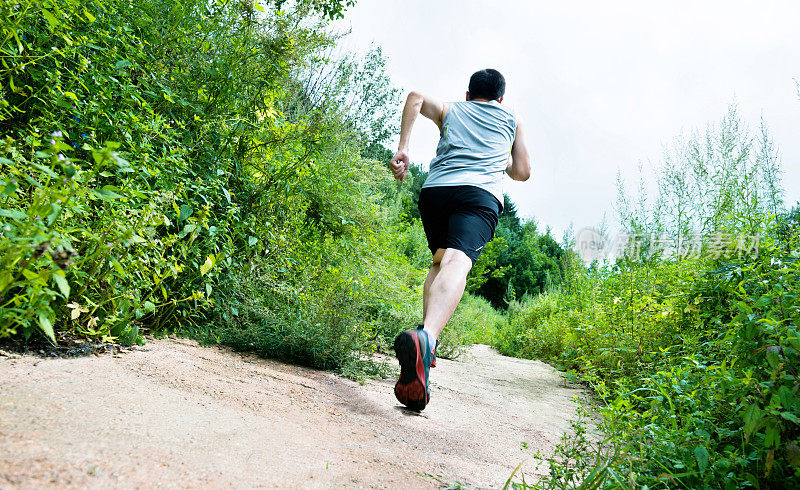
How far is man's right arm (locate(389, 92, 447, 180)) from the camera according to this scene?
8.41ft

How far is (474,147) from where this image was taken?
8.82ft

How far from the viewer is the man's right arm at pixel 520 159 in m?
3.01

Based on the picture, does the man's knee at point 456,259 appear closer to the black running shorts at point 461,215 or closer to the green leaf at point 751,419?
the black running shorts at point 461,215

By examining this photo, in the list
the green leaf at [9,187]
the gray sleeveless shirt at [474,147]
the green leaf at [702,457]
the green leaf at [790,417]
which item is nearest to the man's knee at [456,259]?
the gray sleeveless shirt at [474,147]

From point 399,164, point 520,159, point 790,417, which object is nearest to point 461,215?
point 399,164

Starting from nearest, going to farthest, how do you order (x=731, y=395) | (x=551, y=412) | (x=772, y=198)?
(x=731, y=395) < (x=551, y=412) < (x=772, y=198)

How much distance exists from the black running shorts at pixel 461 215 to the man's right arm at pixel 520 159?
1.59 ft

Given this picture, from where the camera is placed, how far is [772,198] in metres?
3.55

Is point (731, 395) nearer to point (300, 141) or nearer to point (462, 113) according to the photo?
point (462, 113)

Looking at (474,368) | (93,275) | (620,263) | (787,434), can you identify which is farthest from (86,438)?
(474,368)

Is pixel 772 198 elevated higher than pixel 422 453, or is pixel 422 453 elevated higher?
pixel 772 198

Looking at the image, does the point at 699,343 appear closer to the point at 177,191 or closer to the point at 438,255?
the point at 438,255

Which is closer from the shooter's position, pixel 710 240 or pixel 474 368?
pixel 710 240

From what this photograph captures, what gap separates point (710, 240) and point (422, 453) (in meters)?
2.32
